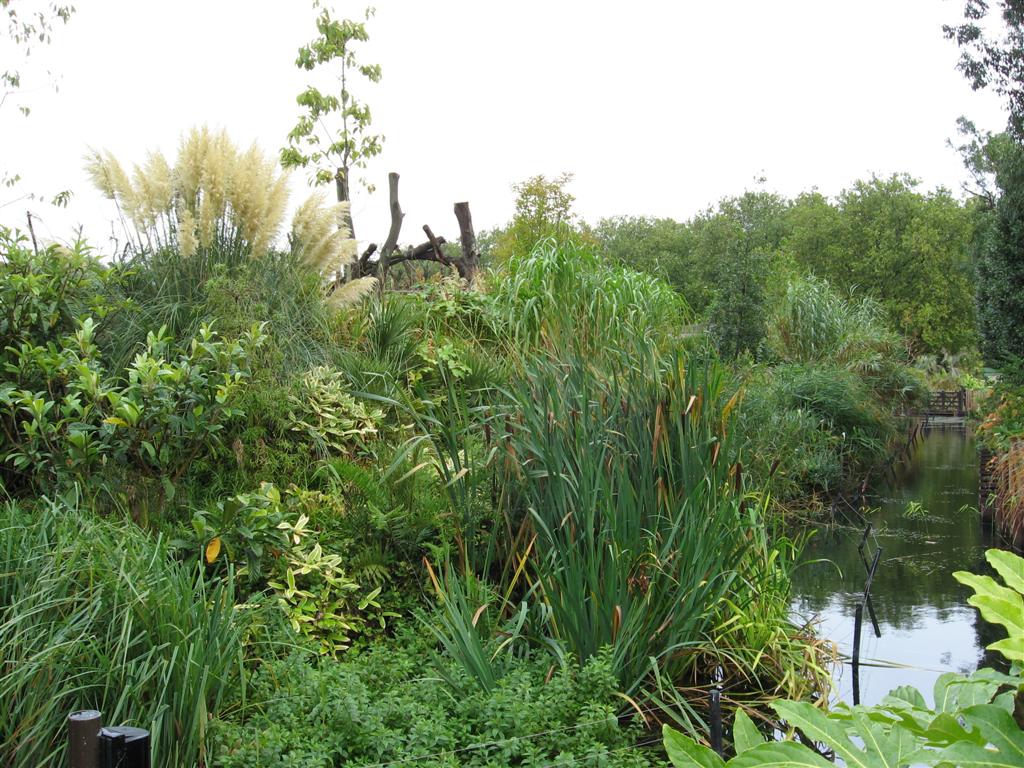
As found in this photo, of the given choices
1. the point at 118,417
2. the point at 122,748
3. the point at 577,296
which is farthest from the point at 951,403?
the point at 122,748

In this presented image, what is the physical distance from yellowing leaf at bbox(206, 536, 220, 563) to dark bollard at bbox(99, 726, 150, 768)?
1.55 m

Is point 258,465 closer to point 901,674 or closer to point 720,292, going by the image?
point 901,674

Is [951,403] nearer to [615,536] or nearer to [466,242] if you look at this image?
[466,242]

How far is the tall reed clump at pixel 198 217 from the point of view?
5660mm

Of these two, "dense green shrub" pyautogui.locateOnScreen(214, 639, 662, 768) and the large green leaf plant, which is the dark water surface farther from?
the large green leaf plant

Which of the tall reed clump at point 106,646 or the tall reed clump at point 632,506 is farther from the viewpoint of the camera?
the tall reed clump at point 632,506

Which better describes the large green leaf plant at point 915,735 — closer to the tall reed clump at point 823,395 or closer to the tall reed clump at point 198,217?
the tall reed clump at point 198,217

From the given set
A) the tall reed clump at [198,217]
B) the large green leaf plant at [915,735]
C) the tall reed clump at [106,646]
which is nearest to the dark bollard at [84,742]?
the tall reed clump at [106,646]

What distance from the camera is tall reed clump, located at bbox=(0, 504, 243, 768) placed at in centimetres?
→ 279

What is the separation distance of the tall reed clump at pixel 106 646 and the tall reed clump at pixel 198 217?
2486 millimetres

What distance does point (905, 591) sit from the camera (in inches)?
281

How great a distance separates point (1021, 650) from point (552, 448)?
297 cm

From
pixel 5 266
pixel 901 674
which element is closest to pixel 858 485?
pixel 901 674

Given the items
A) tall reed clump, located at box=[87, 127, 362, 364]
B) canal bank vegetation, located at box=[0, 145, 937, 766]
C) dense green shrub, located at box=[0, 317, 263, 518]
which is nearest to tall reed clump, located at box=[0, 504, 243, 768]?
canal bank vegetation, located at box=[0, 145, 937, 766]
